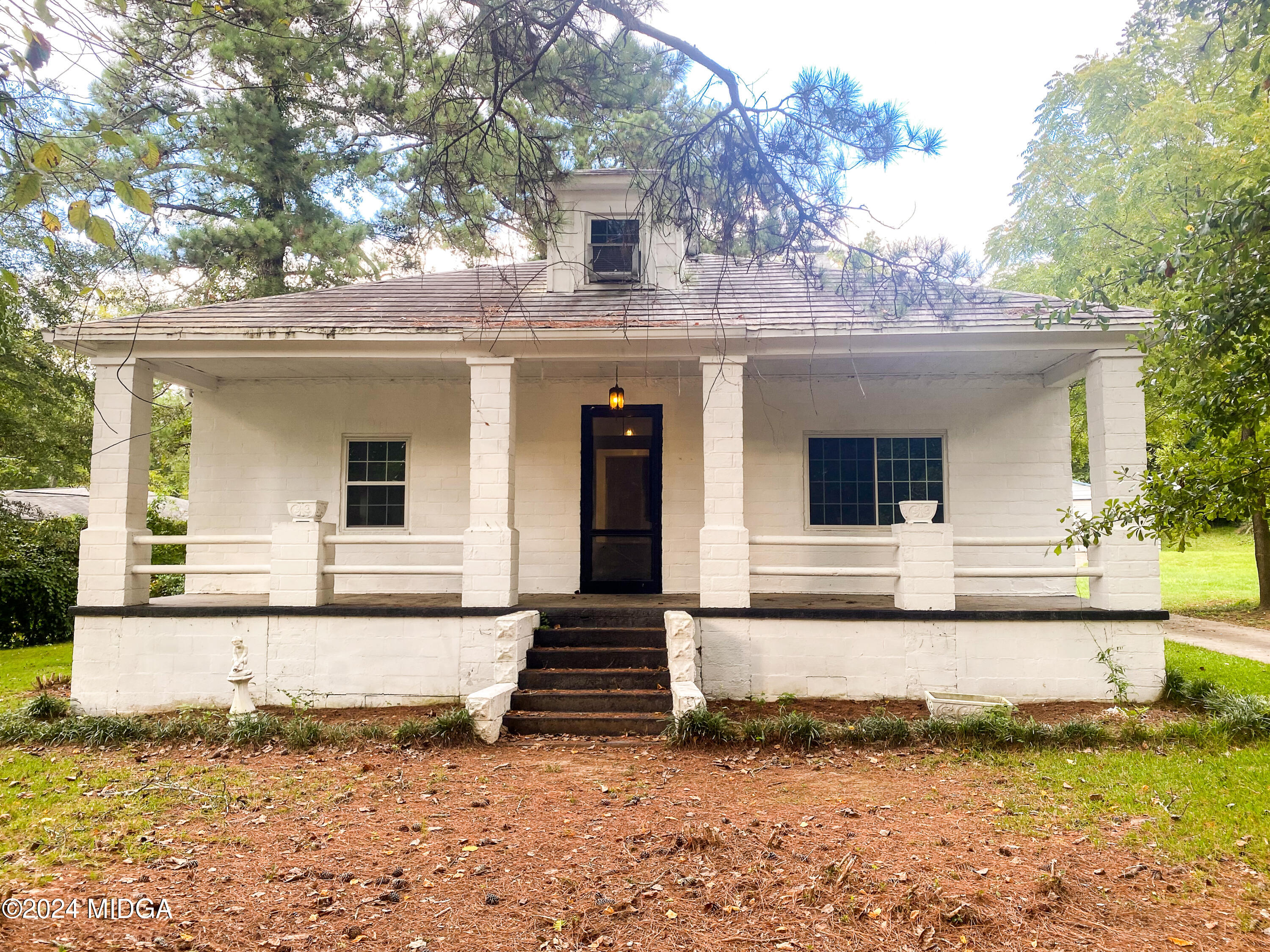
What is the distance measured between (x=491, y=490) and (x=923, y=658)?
470 cm

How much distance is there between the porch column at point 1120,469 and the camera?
7398mm

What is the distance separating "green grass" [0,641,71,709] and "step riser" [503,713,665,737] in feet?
17.6

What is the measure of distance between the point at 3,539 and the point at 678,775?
12.9 metres

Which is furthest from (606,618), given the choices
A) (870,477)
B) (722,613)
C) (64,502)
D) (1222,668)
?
(64,502)

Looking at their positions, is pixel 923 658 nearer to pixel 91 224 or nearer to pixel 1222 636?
pixel 91 224

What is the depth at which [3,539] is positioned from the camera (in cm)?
1244

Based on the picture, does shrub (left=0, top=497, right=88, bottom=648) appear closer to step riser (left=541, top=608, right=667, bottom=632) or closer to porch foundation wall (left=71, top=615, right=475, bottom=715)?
porch foundation wall (left=71, top=615, right=475, bottom=715)

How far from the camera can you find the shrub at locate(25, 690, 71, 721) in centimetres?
721

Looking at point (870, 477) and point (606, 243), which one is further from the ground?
point (606, 243)

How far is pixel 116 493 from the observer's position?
25.9ft

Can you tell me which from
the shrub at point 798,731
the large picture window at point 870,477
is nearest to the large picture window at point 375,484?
the large picture window at point 870,477

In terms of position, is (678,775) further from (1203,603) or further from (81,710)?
(1203,603)

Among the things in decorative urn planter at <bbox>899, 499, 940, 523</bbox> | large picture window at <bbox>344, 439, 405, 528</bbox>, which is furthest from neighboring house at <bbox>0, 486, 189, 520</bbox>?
decorative urn planter at <bbox>899, 499, 940, 523</bbox>

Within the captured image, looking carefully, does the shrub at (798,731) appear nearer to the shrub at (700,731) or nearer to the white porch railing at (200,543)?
the shrub at (700,731)
